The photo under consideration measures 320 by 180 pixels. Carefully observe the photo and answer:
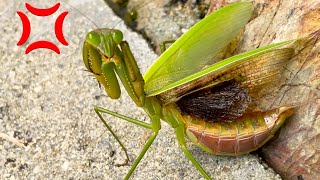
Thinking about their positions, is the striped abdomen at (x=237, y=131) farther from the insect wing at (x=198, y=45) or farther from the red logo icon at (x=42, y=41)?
the red logo icon at (x=42, y=41)

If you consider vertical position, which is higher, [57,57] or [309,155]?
[57,57]

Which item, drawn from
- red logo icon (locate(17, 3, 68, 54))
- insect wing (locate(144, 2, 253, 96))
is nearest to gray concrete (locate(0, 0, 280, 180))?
red logo icon (locate(17, 3, 68, 54))

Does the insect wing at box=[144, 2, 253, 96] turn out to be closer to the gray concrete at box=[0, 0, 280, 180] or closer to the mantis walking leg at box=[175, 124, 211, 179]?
the mantis walking leg at box=[175, 124, 211, 179]

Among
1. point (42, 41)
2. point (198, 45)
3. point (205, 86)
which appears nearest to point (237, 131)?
point (205, 86)

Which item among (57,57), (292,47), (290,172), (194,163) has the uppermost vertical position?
(57,57)

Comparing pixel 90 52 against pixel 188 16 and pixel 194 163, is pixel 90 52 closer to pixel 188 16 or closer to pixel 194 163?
pixel 194 163

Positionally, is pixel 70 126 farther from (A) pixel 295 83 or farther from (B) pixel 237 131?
(A) pixel 295 83

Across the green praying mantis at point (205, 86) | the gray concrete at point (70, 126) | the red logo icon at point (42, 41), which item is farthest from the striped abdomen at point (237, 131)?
the red logo icon at point (42, 41)

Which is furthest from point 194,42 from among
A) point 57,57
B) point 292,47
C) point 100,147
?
point 57,57
